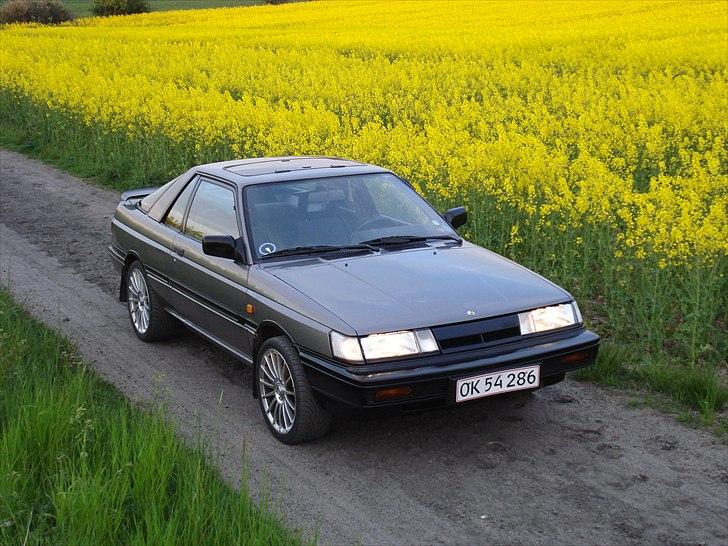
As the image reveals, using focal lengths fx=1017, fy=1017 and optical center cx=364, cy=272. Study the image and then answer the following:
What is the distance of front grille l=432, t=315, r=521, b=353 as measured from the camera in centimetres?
539

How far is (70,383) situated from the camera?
619cm

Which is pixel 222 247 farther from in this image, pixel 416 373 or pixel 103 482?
pixel 103 482

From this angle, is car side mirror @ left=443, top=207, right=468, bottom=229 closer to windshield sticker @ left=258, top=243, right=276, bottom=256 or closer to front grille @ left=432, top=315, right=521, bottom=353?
windshield sticker @ left=258, top=243, right=276, bottom=256

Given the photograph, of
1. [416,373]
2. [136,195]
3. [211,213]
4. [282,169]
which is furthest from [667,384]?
[136,195]

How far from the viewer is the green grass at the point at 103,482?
442 cm

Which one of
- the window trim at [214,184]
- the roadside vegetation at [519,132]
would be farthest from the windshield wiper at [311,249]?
the roadside vegetation at [519,132]

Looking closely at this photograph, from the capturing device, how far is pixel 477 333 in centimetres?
545

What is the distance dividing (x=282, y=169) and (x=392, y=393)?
2401mm

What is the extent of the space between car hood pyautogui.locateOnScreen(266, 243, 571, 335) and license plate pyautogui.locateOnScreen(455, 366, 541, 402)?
12.9 inches

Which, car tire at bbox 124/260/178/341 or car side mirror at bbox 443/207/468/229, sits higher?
car side mirror at bbox 443/207/468/229

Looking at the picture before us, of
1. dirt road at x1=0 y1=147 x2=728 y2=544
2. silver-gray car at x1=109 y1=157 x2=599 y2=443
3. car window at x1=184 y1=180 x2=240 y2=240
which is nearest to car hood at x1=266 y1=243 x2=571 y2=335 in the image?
silver-gray car at x1=109 y1=157 x2=599 y2=443

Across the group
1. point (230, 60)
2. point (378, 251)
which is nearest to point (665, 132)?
point (378, 251)

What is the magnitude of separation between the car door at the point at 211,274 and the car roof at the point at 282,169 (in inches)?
4.4

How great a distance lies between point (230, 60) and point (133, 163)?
16.5 m
